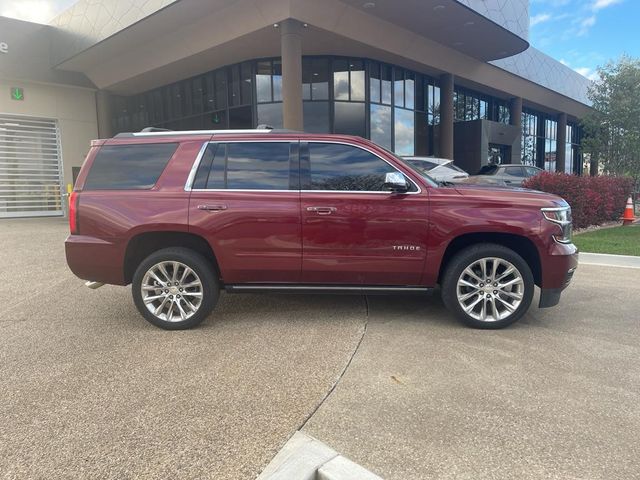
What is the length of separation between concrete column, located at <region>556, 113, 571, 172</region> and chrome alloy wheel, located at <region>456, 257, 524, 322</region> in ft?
112

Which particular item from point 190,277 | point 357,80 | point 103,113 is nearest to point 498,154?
point 357,80

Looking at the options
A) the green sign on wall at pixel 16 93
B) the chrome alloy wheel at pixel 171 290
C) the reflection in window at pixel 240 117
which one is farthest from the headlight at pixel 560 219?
the green sign on wall at pixel 16 93

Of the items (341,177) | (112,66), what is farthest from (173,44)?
(341,177)

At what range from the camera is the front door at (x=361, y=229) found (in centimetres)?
475

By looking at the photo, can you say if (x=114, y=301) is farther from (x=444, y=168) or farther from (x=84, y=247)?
(x=444, y=168)

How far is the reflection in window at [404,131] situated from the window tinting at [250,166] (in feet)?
50.5

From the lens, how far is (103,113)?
22453 mm

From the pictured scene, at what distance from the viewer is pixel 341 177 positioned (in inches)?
192

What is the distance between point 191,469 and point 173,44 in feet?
57.4

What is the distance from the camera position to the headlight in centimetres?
473

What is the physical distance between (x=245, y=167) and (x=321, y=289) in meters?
1.49

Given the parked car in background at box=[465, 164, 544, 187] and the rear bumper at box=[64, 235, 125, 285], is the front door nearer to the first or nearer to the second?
the rear bumper at box=[64, 235, 125, 285]

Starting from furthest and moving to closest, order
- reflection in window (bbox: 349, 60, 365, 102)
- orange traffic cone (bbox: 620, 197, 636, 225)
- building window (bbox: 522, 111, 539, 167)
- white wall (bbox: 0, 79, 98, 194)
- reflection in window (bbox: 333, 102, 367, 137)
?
building window (bbox: 522, 111, 539, 167)
white wall (bbox: 0, 79, 98, 194)
reflection in window (bbox: 349, 60, 365, 102)
reflection in window (bbox: 333, 102, 367, 137)
orange traffic cone (bbox: 620, 197, 636, 225)

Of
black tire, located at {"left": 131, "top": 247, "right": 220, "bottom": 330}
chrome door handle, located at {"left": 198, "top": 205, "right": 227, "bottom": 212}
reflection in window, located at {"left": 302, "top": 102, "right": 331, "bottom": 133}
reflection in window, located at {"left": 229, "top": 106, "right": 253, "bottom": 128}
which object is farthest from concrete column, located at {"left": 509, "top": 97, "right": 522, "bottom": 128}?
black tire, located at {"left": 131, "top": 247, "right": 220, "bottom": 330}
